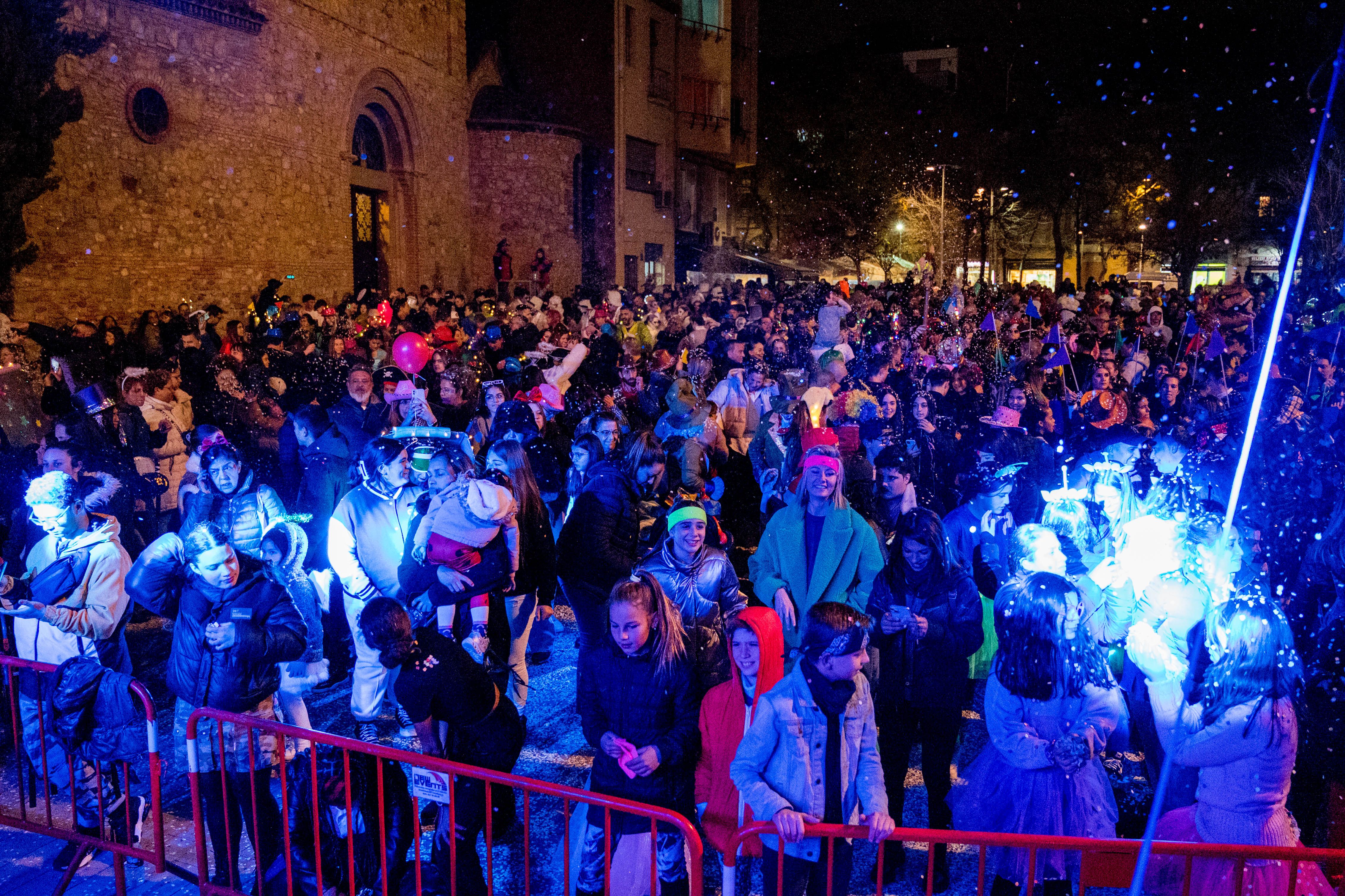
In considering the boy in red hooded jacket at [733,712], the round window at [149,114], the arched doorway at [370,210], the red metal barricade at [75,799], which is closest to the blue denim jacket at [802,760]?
the boy in red hooded jacket at [733,712]

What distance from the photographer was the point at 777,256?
46625 millimetres

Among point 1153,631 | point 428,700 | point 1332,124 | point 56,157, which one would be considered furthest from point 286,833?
point 1332,124

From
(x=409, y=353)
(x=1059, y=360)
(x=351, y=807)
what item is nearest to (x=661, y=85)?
(x=1059, y=360)

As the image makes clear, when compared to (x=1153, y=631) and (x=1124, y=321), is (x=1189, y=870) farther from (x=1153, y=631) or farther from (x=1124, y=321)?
(x=1124, y=321)

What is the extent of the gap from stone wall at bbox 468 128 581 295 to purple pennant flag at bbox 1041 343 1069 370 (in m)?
18.4

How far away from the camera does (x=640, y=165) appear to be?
30812 millimetres

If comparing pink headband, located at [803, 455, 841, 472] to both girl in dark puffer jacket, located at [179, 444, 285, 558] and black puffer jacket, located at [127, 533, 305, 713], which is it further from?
girl in dark puffer jacket, located at [179, 444, 285, 558]

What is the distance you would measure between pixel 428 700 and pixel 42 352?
429 inches

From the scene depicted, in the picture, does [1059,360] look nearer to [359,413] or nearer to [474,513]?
[359,413]

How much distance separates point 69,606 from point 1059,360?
29.4 feet

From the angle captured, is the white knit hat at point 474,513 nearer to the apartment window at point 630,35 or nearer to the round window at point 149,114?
the round window at point 149,114

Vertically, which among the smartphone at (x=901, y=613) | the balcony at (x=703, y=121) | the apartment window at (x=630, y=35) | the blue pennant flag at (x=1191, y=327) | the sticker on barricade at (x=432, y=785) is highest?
the apartment window at (x=630, y=35)

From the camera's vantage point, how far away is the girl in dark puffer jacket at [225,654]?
3752mm

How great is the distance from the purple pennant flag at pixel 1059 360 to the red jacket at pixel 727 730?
738 cm
